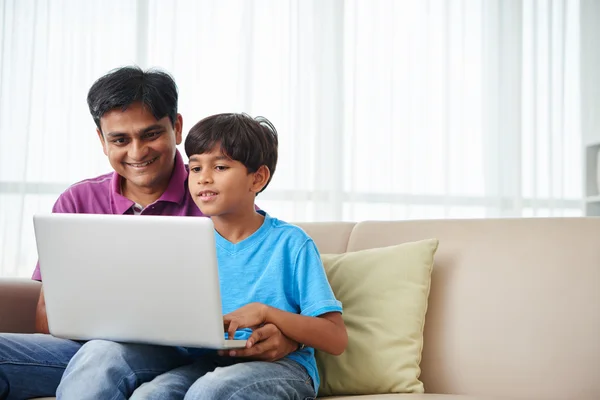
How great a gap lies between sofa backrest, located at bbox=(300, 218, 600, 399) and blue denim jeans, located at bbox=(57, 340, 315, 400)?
1.39ft

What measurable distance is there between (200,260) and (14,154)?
2.78m

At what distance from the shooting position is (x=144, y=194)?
188cm

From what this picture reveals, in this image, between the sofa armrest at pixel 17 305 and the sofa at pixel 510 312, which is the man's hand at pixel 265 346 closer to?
the sofa at pixel 510 312

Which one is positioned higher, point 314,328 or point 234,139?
point 234,139

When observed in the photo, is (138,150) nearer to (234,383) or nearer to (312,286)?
(312,286)

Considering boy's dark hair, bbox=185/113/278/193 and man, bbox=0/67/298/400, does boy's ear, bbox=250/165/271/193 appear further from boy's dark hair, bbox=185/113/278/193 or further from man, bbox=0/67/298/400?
man, bbox=0/67/298/400

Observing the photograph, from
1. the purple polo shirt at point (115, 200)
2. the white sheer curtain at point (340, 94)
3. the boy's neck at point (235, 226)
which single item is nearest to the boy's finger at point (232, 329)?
the boy's neck at point (235, 226)

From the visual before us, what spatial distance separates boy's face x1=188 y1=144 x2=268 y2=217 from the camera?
157cm

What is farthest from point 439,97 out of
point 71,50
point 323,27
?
point 71,50

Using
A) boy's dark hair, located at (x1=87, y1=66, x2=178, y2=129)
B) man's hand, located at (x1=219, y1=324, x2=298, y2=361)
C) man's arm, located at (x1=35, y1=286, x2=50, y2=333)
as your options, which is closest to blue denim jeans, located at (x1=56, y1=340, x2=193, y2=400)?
man's hand, located at (x1=219, y1=324, x2=298, y2=361)

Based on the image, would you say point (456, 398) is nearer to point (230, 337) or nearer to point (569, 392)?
point (569, 392)

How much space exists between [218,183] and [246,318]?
34 cm

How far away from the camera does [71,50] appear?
12.2 feet

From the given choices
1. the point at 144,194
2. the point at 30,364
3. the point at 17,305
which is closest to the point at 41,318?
the point at 17,305
